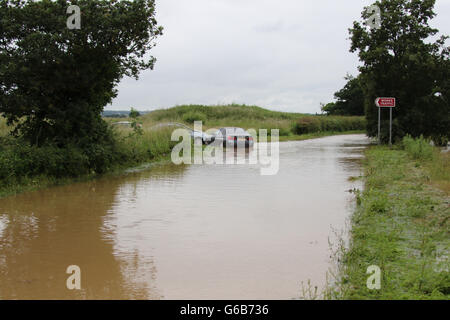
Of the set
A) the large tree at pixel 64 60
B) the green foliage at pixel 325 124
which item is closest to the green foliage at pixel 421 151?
the large tree at pixel 64 60

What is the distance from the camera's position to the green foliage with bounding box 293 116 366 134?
4884 centimetres

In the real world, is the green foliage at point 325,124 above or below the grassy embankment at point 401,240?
above

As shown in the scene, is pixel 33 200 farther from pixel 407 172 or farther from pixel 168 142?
pixel 168 142

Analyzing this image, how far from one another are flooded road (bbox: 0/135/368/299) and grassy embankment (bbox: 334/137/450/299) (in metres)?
0.49

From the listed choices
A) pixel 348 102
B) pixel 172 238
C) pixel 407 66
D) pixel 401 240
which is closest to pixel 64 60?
pixel 172 238

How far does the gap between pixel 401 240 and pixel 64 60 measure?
11.5m

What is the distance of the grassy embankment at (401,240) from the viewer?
5.59 metres

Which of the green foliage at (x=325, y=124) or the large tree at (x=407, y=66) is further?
the green foliage at (x=325, y=124)

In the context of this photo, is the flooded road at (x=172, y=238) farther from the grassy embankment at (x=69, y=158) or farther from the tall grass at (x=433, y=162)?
the tall grass at (x=433, y=162)

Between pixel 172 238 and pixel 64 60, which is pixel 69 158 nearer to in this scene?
pixel 64 60

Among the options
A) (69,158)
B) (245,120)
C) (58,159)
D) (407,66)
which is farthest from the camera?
(245,120)

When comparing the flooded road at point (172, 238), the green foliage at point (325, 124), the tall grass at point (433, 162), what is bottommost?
the flooded road at point (172, 238)

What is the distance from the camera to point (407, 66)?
1137 inches

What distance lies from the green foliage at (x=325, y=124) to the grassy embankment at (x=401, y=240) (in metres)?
31.3
